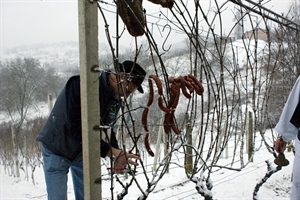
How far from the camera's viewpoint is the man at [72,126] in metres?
1.51

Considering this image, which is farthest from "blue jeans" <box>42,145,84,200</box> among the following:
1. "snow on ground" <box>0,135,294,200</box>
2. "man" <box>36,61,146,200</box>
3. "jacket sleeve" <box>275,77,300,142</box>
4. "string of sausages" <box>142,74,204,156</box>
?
"jacket sleeve" <box>275,77,300,142</box>

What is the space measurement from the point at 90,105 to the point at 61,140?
67 centimetres

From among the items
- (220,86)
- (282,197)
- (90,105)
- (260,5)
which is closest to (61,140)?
(90,105)

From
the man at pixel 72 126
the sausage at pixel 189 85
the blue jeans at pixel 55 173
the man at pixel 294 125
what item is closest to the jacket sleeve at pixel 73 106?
the man at pixel 72 126

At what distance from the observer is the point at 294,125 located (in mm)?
2275

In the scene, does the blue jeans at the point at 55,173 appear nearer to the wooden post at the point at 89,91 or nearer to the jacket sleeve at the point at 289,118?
the wooden post at the point at 89,91

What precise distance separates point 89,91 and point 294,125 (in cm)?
188

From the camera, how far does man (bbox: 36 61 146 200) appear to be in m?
1.51

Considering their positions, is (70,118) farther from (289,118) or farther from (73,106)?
(289,118)

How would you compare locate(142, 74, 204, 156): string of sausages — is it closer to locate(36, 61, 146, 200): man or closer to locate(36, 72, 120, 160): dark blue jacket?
locate(36, 61, 146, 200): man

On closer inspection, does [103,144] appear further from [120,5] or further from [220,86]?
[220,86]

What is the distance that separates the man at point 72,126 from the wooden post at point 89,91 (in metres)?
0.27

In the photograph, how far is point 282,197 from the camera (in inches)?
150

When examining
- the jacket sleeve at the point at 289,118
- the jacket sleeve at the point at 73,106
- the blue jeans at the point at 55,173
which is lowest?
the blue jeans at the point at 55,173
